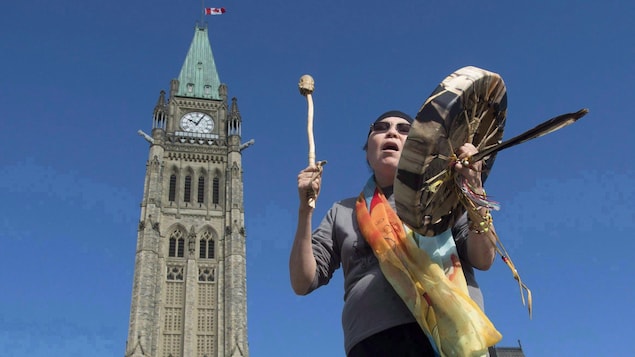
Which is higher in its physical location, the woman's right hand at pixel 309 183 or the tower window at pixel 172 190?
the tower window at pixel 172 190

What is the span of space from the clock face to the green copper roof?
184cm

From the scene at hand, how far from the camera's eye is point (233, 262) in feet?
137

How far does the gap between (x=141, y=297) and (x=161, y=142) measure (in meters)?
11.8

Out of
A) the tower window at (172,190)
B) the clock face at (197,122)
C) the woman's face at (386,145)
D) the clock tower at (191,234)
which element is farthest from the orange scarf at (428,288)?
the clock face at (197,122)

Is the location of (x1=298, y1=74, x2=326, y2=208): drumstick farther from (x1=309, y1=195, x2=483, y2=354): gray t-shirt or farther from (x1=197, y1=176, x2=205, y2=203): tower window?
(x1=197, y1=176, x2=205, y2=203): tower window

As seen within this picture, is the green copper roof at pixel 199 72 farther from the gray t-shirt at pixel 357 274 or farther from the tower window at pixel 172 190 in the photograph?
the gray t-shirt at pixel 357 274

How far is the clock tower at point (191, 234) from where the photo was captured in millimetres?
39500

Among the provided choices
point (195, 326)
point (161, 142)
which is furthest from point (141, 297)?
point (161, 142)

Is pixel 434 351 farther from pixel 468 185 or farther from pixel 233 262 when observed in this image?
pixel 233 262

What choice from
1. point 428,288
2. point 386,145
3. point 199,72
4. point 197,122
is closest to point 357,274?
point 428,288

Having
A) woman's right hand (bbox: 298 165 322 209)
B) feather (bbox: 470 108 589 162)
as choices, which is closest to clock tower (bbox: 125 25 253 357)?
woman's right hand (bbox: 298 165 322 209)

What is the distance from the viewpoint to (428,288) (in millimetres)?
2701

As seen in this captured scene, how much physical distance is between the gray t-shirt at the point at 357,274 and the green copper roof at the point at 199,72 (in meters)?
48.2

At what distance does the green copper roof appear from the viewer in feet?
167
